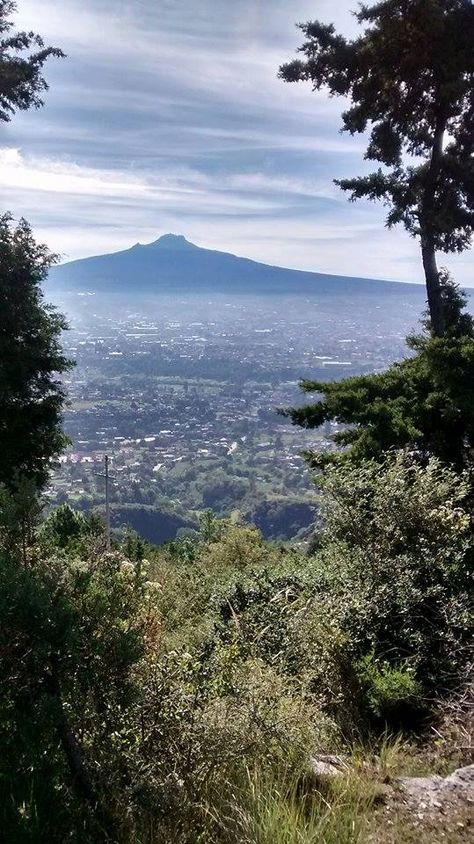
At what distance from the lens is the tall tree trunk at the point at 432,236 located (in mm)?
9352

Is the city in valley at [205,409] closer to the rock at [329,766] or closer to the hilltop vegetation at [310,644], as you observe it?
the hilltop vegetation at [310,644]

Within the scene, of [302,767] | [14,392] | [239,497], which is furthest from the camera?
[239,497]

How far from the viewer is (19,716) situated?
2430 millimetres

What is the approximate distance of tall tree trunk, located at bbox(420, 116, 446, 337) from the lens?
368 inches

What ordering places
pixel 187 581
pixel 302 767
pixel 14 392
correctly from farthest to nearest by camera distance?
pixel 14 392 → pixel 187 581 → pixel 302 767

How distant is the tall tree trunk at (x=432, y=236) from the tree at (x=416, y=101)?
2 cm

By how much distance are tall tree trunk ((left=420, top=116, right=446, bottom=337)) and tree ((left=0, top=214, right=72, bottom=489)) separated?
6.33m

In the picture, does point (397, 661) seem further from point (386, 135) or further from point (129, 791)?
point (386, 135)

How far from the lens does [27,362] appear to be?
35.7 feet

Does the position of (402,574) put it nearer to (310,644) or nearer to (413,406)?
(310,644)

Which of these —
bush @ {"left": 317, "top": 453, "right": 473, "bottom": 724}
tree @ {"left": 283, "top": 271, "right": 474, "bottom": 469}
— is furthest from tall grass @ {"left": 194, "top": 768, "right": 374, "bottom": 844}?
tree @ {"left": 283, "top": 271, "right": 474, "bottom": 469}

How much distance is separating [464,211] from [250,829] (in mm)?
Result: 8756

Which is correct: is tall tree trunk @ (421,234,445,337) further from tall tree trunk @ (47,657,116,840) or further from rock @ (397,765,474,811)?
tall tree trunk @ (47,657,116,840)

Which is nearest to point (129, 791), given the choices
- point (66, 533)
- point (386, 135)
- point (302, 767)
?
point (302, 767)
